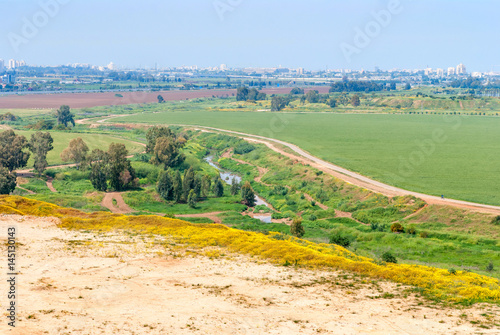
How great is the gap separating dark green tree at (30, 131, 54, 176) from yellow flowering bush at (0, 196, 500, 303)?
31.0m

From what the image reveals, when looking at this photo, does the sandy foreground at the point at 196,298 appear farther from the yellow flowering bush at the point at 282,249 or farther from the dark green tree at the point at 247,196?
the dark green tree at the point at 247,196

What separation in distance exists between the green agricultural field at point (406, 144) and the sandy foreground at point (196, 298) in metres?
43.4

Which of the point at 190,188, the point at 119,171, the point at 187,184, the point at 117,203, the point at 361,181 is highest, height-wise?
the point at 119,171

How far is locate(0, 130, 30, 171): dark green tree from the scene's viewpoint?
91750 mm

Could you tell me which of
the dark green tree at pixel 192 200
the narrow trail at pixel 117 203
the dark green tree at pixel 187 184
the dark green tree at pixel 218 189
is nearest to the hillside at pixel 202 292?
the narrow trail at pixel 117 203

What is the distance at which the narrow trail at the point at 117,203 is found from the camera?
76.7 m

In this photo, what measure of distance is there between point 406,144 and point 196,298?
104480mm

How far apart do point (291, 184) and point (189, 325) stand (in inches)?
2481

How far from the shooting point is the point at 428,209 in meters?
71.3

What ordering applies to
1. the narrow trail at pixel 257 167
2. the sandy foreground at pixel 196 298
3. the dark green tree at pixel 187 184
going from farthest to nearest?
the narrow trail at pixel 257 167
the dark green tree at pixel 187 184
the sandy foreground at pixel 196 298

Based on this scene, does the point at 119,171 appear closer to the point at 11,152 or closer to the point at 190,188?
the point at 190,188

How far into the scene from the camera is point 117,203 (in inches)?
3172

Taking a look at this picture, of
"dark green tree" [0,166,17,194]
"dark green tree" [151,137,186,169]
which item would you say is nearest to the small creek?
"dark green tree" [151,137,186,169]

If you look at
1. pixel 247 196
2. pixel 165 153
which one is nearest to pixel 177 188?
pixel 247 196
